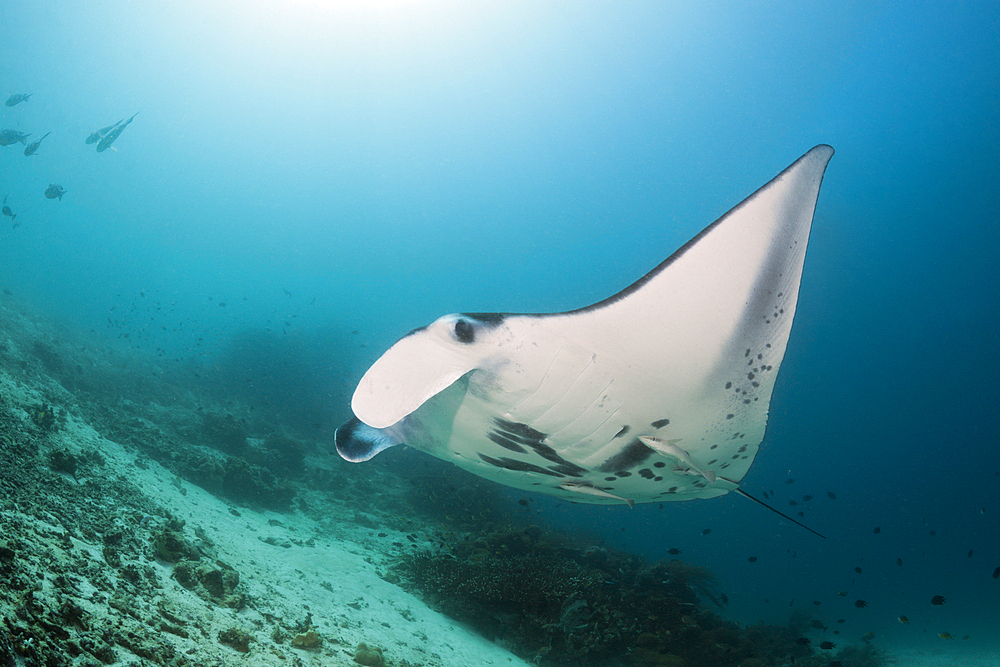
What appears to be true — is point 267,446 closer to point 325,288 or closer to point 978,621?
point 978,621

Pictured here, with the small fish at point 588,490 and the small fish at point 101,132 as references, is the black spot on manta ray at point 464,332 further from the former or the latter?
the small fish at point 101,132

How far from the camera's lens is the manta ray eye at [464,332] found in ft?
5.25

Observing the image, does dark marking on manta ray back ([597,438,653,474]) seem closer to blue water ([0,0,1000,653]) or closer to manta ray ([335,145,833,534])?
manta ray ([335,145,833,534])

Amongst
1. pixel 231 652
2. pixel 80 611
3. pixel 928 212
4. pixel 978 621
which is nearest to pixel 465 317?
pixel 80 611

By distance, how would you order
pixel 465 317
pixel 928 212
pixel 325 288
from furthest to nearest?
pixel 325 288
pixel 928 212
pixel 465 317

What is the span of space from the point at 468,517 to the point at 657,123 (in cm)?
2830

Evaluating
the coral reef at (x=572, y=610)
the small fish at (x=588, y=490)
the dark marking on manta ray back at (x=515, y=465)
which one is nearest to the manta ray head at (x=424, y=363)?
the dark marking on manta ray back at (x=515, y=465)

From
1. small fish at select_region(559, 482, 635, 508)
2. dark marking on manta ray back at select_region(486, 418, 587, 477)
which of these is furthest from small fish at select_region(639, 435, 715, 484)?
small fish at select_region(559, 482, 635, 508)

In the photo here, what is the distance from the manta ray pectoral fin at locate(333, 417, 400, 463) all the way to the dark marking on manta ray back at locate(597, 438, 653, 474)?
142 centimetres

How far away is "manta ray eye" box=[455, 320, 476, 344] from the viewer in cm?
160

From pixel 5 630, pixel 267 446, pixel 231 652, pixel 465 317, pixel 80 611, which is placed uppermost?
pixel 465 317

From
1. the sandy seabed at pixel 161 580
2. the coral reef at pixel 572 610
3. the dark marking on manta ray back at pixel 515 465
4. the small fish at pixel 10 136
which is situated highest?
the small fish at pixel 10 136

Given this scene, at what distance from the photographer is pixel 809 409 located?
94.2 ft

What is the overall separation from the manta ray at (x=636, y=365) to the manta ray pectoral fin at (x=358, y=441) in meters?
0.01
